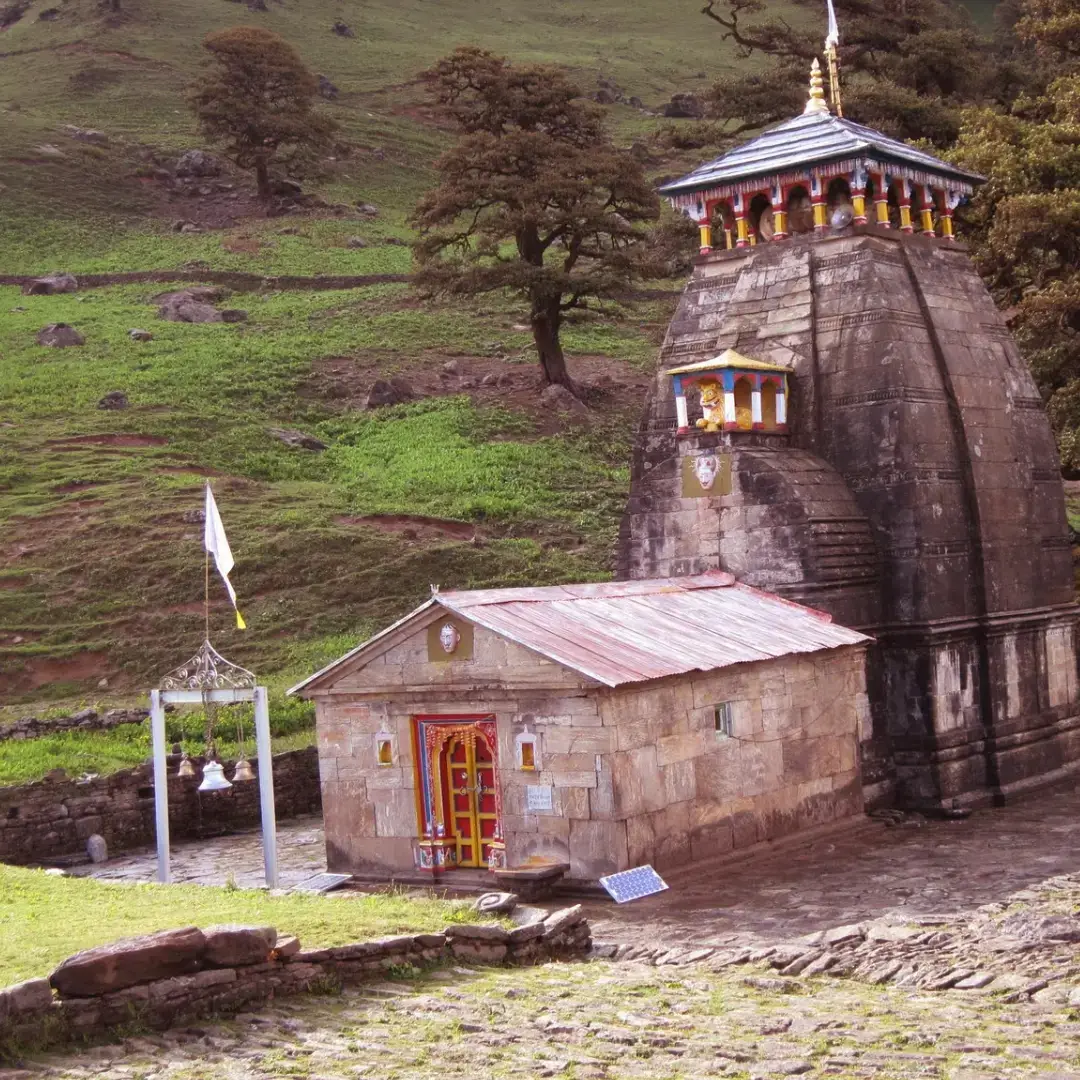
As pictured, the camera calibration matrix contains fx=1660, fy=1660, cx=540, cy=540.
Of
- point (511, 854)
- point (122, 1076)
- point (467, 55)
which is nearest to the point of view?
point (122, 1076)

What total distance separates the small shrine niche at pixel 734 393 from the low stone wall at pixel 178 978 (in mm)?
9827

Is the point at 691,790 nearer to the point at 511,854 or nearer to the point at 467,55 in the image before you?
Result: the point at 511,854

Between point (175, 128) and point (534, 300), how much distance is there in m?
38.1

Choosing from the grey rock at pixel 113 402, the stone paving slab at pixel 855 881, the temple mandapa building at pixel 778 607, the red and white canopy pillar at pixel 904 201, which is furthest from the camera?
the grey rock at pixel 113 402

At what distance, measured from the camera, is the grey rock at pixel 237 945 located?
980 cm

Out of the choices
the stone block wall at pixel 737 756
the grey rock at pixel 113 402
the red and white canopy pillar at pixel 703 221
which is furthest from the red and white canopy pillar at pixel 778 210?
the grey rock at pixel 113 402

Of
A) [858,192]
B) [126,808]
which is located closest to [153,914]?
[126,808]

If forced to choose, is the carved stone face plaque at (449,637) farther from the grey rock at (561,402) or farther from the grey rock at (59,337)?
the grey rock at (59,337)

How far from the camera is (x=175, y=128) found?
7244 centimetres

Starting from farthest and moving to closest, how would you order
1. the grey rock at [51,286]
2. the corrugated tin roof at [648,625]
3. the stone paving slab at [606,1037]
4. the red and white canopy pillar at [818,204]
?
1. the grey rock at [51,286]
2. the red and white canopy pillar at [818,204]
3. the corrugated tin roof at [648,625]
4. the stone paving slab at [606,1037]

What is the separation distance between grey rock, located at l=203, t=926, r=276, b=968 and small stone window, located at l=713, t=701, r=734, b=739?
23.5ft

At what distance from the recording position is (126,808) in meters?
19.7

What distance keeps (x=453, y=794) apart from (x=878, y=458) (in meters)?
6.93

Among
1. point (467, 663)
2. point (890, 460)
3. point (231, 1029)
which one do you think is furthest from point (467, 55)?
point (231, 1029)
